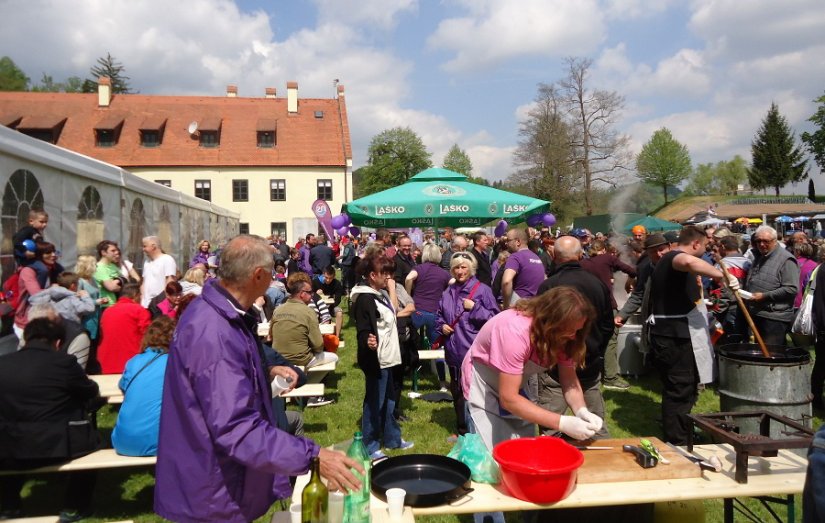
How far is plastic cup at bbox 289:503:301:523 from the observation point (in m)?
2.27

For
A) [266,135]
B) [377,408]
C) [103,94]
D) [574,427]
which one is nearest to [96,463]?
[377,408]

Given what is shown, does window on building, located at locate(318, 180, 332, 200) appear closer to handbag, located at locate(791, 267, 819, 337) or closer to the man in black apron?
handbag, located at locate(791, 267, 819, 337)

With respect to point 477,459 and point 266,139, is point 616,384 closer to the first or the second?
point 477,459

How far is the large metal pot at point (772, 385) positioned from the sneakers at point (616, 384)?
9.79ft

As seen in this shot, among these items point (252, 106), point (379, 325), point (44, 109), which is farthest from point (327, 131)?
point (379, 325)

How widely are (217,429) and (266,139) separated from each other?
1491 inches

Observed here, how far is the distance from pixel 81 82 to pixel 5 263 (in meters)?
64.2

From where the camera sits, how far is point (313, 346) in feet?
20.0

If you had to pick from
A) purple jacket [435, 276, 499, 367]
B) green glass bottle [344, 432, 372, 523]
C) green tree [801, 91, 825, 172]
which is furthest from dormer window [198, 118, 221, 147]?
green tree [801, 91, 825, 172]

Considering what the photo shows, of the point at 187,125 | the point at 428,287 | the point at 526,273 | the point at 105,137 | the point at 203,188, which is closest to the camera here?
Answer: the point at 526,273

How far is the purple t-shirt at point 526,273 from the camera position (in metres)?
6.28

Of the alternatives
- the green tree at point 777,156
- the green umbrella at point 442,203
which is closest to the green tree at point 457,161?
the green tree at point 777,156

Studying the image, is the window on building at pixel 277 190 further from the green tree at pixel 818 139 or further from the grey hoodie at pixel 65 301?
the green tree at pixel 818 139

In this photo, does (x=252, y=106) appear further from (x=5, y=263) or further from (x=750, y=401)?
(x=750, y=401)
